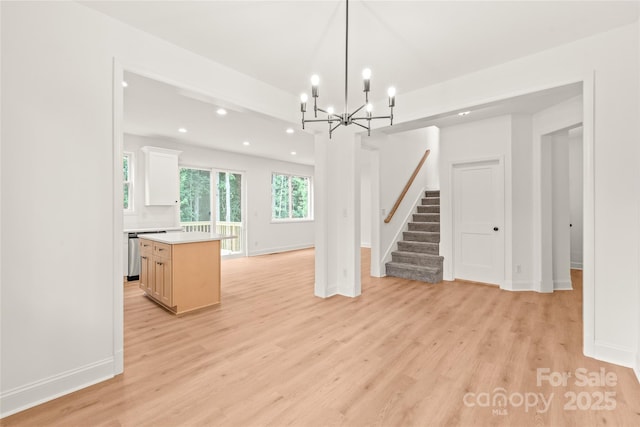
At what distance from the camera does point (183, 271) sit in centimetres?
342

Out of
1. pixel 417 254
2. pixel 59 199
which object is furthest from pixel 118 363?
pixel 417 254

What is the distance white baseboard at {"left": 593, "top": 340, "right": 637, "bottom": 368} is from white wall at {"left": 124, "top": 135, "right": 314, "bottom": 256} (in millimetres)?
6616

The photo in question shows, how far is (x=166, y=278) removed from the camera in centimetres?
342

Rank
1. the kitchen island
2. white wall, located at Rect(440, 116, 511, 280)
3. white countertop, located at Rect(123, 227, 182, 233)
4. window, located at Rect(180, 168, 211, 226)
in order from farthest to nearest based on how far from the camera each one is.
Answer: window, located at Rect(180, 168, 211, 226) → white countertop, located at Rect(123, 227, 182, 233) → white wall, located at Rect(440, 116, 511, 280) → the kitchen island

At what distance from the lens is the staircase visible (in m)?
4.89

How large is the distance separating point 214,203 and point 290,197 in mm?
2519

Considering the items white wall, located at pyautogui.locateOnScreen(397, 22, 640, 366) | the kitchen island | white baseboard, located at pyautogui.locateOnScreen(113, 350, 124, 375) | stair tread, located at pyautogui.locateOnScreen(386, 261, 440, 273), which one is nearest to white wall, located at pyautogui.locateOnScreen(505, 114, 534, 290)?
stair tread, located at pyautogui.locateOnScreen(386, 261, 440, 273)

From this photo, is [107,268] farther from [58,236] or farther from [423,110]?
[423,110]

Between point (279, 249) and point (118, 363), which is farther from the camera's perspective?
point (279, 249)

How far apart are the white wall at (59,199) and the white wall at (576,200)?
7.38 meters

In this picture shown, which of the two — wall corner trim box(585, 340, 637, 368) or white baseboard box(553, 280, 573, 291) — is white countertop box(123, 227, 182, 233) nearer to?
wall corner trim box(585, 340, 637, 368)

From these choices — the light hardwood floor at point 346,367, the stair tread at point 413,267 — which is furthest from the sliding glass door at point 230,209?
the stair tread at point 413,267

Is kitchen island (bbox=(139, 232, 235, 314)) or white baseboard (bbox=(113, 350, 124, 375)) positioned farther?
kitchen island (bbox=(139, 232, 235, 314))

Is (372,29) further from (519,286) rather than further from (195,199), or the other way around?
(195,199)
